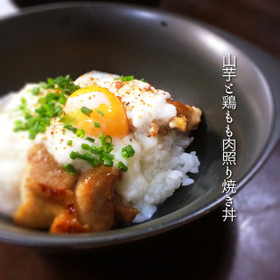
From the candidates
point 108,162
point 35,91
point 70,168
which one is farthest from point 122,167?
point 35,91

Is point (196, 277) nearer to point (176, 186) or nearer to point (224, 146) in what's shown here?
point (176, 186)

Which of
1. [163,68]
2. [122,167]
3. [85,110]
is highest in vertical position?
[163,68]

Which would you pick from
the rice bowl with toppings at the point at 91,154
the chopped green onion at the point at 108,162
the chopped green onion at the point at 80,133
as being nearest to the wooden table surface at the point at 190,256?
the rice bowl with toppings at the point at 91,154

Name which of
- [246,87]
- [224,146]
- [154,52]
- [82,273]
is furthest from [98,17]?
[82,273]

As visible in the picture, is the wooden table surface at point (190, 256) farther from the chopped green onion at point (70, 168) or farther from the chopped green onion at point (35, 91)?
the chopped green onion at point (35, 91)

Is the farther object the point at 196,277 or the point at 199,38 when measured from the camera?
the point at 199,38

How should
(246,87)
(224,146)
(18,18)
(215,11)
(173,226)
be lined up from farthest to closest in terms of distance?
(215,11) → (18,18) → (246,87) → (224,146) → (173,226)

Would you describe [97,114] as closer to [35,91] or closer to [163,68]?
[35,91]
